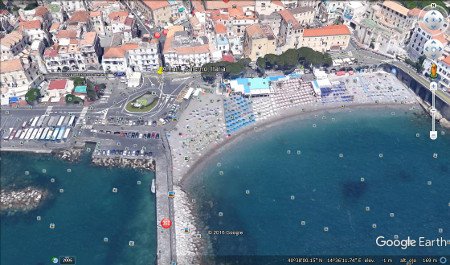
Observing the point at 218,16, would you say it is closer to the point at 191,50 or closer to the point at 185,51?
the point at 191,50

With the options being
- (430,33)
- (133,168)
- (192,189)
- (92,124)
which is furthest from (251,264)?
(430,33)

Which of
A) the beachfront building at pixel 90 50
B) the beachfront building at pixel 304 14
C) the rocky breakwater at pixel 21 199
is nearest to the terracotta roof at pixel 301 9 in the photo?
the beachfront building at pixel 304 14

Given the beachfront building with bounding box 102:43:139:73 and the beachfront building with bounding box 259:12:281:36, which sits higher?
the beachfront building with bounding box 259:12:281:36

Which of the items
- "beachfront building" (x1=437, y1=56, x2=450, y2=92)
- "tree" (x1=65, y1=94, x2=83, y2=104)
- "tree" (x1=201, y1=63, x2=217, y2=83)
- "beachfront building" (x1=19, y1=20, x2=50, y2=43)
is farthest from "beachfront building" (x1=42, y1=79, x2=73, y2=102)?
"beachfront building" (x1=437, y1=56, x2=450, y2=92)

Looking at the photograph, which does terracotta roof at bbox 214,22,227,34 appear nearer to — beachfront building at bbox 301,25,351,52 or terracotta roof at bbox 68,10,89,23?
beachfront building at bbox 301,25,351,52

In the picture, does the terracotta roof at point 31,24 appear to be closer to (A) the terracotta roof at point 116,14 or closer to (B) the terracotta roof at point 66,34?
(B) the terracotta roof at point 66,34

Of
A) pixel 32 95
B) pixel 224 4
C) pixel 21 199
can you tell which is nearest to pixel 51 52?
pixel 32 95

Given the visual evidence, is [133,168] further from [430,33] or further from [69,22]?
[430,33]

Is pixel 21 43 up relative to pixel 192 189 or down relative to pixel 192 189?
up
